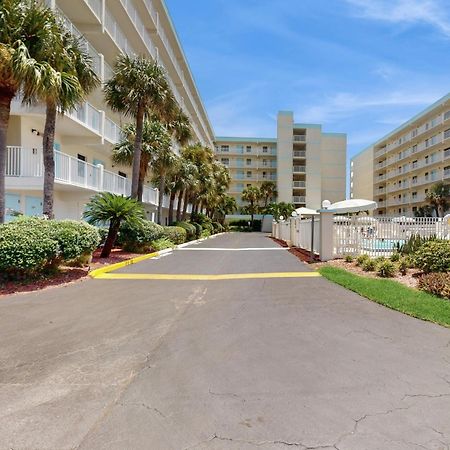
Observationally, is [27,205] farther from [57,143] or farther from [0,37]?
[0,37]

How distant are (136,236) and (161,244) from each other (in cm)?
322

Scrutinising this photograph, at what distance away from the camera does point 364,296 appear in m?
8.01

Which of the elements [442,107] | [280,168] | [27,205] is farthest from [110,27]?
[280,168]

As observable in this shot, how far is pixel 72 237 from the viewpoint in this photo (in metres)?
9.88

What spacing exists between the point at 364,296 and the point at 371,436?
5.42 meters

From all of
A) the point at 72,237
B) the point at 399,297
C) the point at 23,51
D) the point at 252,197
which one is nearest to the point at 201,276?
the point at 72,237

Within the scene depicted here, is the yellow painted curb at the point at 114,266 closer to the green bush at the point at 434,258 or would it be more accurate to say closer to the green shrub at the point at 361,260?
the green shrub at the point at 361,260

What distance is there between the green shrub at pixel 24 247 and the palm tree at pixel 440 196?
52475mm

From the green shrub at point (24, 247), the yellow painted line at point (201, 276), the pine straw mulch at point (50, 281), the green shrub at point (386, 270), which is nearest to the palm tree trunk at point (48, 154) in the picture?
the pine straw mulch at point (50, 281)

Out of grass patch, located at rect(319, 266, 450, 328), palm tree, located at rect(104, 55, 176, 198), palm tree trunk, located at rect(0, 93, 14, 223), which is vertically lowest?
grass patch, located at rect(319, 266, 450, 328)

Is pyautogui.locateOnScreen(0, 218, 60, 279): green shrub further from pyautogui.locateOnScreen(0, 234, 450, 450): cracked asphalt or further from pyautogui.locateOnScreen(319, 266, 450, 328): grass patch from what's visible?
pyautogui.locateOnScreen(319, 266, 450, 328): grass patch

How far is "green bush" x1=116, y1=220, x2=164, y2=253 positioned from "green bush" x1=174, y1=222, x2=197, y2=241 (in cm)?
1025

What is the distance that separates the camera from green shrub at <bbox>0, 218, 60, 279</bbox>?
27.9 ft

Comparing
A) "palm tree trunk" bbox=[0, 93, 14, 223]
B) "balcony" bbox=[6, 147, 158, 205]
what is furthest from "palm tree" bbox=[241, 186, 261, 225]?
"palm tree trunk" bbox=[0, 93, 14, 223]
